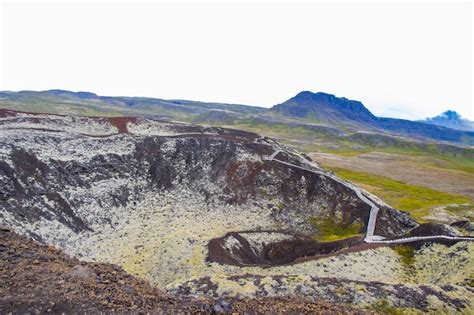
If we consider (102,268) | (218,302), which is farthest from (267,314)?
(102,268)

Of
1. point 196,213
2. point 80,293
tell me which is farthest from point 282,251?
point 80,293

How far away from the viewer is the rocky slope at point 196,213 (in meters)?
35.7

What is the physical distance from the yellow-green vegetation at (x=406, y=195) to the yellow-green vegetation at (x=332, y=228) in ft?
125

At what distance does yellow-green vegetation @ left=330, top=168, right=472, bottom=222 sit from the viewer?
356 feet

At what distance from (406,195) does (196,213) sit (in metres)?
88.3

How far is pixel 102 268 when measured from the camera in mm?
21031

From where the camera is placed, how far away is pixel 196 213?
2598 inches

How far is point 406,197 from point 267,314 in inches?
4648

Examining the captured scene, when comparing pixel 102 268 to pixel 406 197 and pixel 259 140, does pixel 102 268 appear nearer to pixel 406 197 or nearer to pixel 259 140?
pixel 259 140

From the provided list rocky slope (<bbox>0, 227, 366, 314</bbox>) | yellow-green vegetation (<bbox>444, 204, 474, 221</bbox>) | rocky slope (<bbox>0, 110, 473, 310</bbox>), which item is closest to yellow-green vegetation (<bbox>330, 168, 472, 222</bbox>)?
yellow-green vegetation (<bbox>444, 204, 474, 221</bbox>)

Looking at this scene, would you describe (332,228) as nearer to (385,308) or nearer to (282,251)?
(282,251)

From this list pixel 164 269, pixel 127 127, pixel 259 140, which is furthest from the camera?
pixel 259 140

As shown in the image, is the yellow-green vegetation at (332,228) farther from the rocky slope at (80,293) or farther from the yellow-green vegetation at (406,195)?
the rocky slope at (80,293)

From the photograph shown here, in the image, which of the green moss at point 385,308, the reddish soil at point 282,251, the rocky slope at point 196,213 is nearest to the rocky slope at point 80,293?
the green moss at point 385,308
